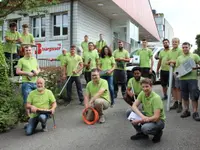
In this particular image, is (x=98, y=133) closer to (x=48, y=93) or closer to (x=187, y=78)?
(x=48, y=93)

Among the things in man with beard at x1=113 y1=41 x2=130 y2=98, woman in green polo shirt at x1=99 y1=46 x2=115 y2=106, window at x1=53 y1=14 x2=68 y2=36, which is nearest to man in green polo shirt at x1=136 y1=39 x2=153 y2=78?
man with beard at x1=113 y1=41 x2=130 y2=98

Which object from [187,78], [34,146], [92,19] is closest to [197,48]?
[92,19]

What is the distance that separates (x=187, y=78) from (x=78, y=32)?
1010cm

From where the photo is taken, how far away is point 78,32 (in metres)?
15.7

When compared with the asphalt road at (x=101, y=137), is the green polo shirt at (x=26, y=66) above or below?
above

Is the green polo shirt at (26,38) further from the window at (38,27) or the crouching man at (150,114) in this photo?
the window at (38,27)

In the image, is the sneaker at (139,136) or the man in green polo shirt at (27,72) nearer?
the sneaker at (139,136)

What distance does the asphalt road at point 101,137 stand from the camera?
4922 millimetres

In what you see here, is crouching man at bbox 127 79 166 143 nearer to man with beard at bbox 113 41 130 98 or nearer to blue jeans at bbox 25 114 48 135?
blue jeans at bbox 25 114 48 135

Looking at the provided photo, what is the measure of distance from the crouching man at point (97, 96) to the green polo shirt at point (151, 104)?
1.59 m

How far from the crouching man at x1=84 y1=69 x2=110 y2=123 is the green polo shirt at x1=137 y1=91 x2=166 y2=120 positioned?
5.22 ft

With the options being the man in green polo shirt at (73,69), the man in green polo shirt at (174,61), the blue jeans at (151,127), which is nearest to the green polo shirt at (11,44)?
the man in green polo shirt at (73,69)

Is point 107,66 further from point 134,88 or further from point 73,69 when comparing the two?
point 134,88

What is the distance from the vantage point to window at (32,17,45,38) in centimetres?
1709
